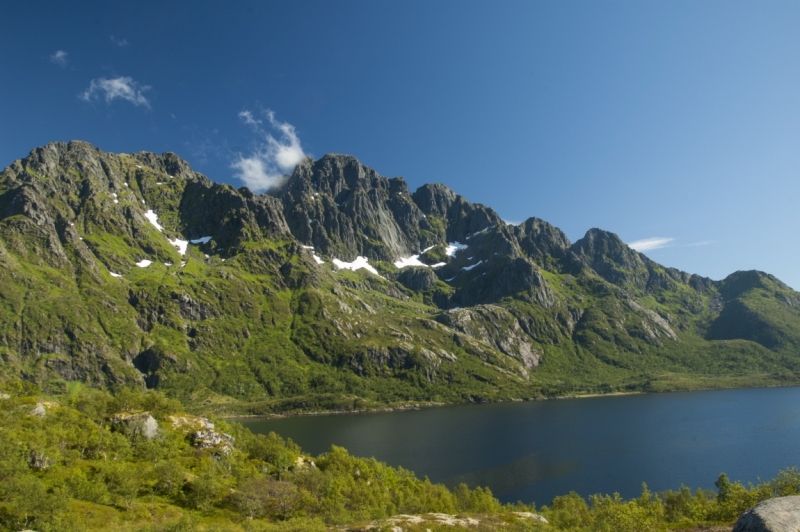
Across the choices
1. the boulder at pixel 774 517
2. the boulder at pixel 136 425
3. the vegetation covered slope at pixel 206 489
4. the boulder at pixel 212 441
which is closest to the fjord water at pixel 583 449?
the vegetation covered slope at pixel 206 489

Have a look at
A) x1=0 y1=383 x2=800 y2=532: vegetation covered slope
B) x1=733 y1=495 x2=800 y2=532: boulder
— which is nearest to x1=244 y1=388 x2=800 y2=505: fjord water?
x1=0 y1=383 x2=800 y2=532: vegetation covered slope

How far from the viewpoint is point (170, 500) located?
54000 millimetres

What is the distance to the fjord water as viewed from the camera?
105438mm

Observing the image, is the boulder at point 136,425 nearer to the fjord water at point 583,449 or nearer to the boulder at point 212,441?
the boulder at point 212,441

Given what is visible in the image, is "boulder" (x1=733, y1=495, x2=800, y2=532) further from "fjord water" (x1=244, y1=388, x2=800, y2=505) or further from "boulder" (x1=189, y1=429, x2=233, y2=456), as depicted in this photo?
"fjord water" (x1=244, y1=388, x2=800, y2=505)

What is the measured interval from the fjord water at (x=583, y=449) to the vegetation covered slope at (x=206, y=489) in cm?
2529

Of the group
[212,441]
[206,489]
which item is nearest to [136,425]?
[212,441]

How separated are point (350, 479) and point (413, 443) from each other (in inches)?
3428

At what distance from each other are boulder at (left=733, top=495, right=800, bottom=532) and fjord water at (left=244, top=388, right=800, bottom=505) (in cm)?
8511

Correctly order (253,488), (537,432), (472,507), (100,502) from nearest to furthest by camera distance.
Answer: (100,502), (253,488), (472,507), (537,432)

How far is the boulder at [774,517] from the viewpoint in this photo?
18.4 metres

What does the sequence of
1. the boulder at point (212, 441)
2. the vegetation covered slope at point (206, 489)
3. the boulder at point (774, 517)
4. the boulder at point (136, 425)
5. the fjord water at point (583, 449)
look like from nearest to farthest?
the boulder at point (774, 517) < the vegetation covered slope at point (206, 489) < the boulder at point (136, 425) < the boulder at point (212, 441) < the fjord water at point (583, 449)

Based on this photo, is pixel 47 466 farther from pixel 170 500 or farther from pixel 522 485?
pixel 522 485

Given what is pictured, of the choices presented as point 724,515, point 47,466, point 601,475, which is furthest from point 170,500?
point 601,475
